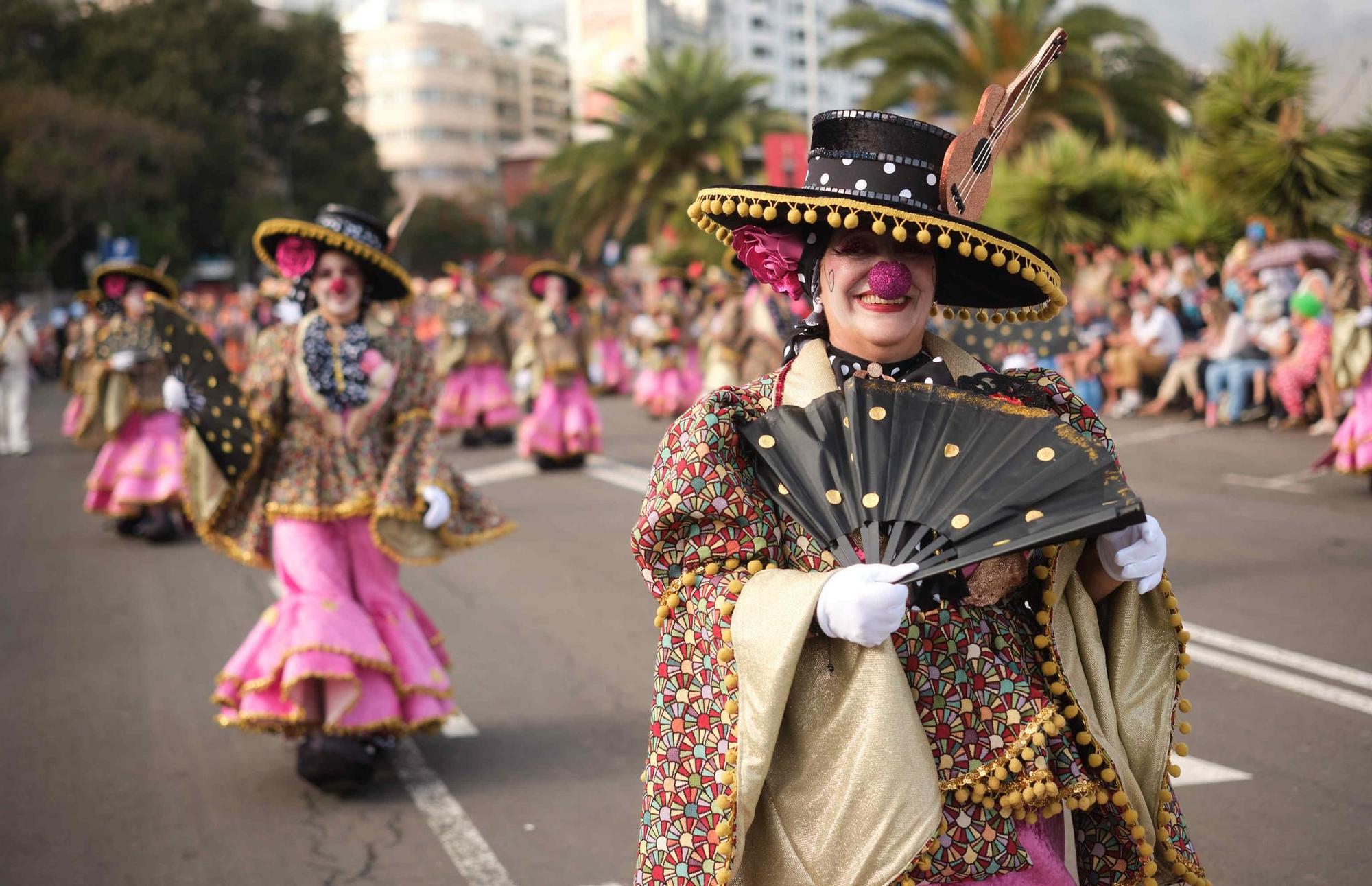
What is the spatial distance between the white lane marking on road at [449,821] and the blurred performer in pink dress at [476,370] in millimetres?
11970

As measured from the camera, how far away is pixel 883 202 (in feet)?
9.21

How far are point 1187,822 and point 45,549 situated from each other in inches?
388

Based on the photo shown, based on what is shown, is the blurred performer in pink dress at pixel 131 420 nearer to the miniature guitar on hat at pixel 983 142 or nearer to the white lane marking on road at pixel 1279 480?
the white lane marking on road at pixel 1279 480

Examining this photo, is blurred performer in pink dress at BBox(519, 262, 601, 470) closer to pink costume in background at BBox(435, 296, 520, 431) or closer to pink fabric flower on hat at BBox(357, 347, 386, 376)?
pink costume in background at BBox(435, 296, 520, 431)

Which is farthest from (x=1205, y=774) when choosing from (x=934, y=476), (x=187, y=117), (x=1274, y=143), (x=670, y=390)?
(x=187, y=117)

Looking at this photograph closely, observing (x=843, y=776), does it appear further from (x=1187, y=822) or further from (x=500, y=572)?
(x=500, y=572)

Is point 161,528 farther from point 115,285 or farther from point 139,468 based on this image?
point 115,285

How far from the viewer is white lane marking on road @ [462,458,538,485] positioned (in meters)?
15.2

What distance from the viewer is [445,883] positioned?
4.85 metres

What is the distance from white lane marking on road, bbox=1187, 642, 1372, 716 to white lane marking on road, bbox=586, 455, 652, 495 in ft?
23.1

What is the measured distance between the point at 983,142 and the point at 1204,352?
49.8ft

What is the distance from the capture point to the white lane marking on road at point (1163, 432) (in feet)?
51.6

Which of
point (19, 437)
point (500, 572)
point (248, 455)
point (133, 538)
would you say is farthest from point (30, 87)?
point (248, 455)

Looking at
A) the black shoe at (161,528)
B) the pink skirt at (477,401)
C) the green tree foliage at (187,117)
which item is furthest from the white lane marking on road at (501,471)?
the green tree foliage at (187,117)
